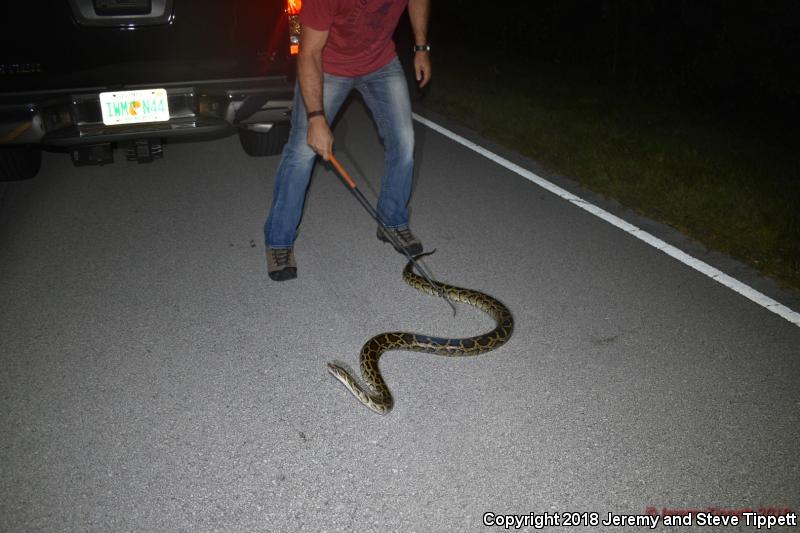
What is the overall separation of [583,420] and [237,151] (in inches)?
207

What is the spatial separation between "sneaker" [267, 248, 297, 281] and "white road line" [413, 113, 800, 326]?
268cm

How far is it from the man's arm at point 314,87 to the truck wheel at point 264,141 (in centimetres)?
258

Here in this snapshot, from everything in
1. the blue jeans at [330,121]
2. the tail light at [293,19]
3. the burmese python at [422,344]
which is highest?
the tail light at [293,19]

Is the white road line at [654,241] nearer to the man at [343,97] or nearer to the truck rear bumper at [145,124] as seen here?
the man at [343,97]

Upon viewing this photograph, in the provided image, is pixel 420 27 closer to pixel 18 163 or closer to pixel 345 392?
pixel 345 392

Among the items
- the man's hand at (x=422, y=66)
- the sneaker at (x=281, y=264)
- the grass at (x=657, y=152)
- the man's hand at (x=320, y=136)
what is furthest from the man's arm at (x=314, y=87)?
the grass at (x=657, y=152)

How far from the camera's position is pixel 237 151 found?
7.29 m

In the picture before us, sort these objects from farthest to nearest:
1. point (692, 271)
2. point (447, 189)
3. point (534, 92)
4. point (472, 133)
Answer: point (534, 92) < point (472, 133) < point (447, 189) < point (692, 271)

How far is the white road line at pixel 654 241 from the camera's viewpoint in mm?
4211

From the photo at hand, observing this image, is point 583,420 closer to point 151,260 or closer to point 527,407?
point 527,407

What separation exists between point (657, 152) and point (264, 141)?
4.45m

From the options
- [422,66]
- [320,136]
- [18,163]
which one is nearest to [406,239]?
[320,136]

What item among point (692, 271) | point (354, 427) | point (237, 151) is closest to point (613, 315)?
point (692, 271)

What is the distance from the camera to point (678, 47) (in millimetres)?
12164
